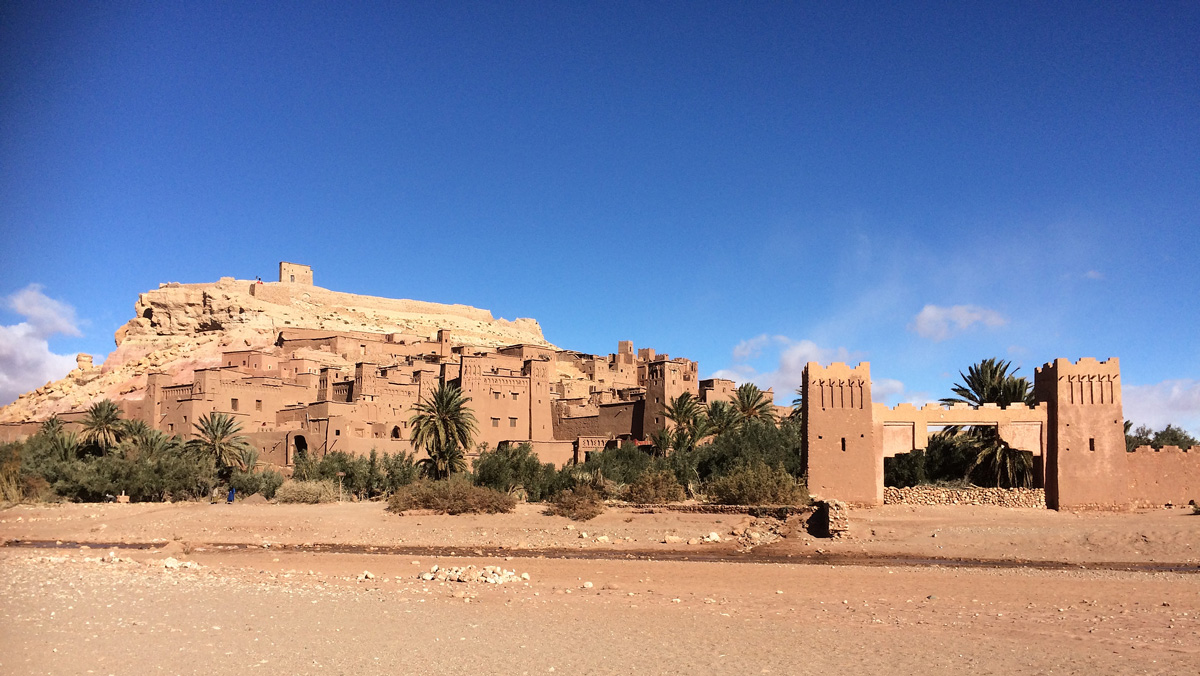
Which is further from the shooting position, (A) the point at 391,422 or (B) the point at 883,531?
(A) the point at 391,422

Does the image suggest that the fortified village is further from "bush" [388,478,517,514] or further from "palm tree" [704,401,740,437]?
"bush" [388,478,517,514]

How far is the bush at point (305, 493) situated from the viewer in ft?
108

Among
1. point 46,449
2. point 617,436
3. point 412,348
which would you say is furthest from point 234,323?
point 617,436

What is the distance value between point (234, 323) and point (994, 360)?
2007 inches

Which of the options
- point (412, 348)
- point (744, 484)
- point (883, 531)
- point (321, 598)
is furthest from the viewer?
point (412, 348)

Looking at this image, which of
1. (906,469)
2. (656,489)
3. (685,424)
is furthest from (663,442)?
(906,469)

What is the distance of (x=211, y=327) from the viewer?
65000 mm

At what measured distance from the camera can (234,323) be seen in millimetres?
63219

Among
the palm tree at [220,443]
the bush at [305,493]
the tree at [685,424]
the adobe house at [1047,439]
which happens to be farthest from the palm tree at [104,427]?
the adobe house at [1047,439]

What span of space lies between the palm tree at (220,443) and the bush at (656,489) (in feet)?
55.6

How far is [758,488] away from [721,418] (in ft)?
40.9

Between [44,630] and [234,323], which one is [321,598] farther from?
[234,323]

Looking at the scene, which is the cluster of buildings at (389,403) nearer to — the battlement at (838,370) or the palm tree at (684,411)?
the palm tree at (684,411)

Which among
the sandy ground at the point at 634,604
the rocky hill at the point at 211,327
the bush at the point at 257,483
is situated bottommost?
the sandy ground at the point at 634,604
